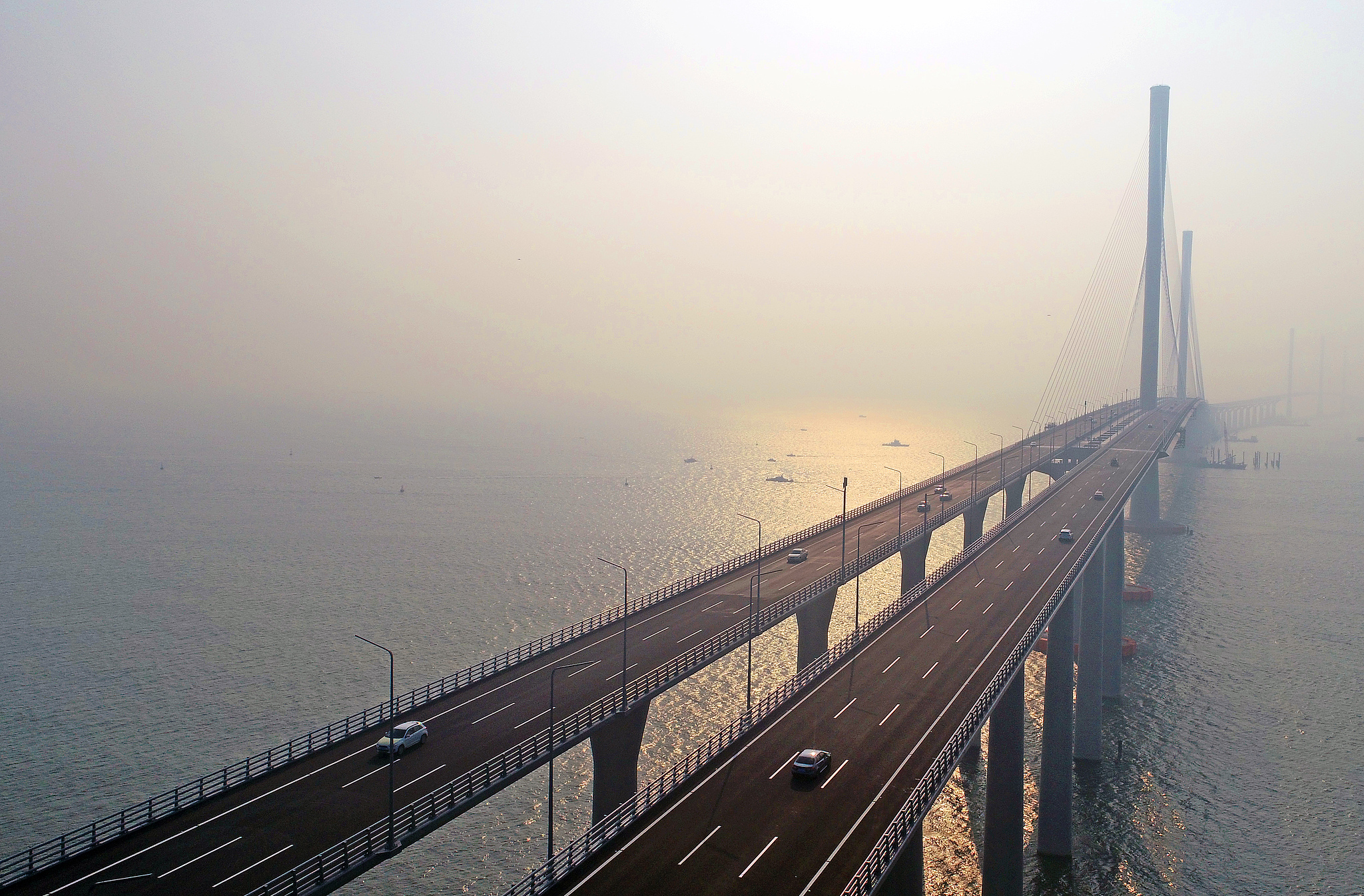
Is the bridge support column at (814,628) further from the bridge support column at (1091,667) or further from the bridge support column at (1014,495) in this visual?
the bridge support column at (1014,495)

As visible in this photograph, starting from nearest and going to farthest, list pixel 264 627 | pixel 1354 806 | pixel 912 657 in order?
pixel 912 657, pixel 1354 806, pixel 264 627

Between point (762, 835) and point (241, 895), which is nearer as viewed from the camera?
point (241, 895)

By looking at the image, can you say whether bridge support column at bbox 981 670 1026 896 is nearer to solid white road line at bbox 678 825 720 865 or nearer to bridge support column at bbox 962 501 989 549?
solid white road line at bbox 678 825 720 865

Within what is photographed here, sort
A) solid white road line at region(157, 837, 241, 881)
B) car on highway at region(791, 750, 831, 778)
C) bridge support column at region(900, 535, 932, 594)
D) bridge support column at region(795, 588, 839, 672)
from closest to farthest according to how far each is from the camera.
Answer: solid white road line at region(157, 837, 241, 881)
car on highway at region(791, 750, 831, 778)
bridge support column at region(795, 588, 839, 672)
bridge support column at region(900, 535, 932, 594)

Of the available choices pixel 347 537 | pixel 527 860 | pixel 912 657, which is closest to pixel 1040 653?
pixel 912 657

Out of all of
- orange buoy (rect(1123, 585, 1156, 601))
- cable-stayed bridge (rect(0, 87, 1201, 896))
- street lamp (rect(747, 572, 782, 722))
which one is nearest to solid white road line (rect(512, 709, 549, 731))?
cable-stayed bridge (rect(0, 87, 1201, 896))

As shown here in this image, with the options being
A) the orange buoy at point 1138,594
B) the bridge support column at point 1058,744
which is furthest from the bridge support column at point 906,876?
the orange buoy at point 1138,594

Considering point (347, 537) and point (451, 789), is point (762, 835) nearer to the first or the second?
point (451, 789)
